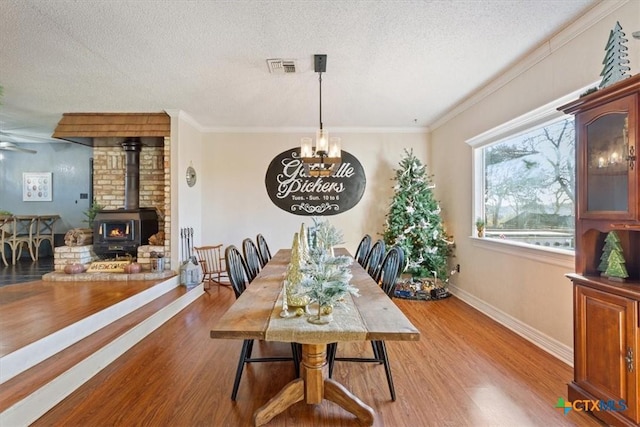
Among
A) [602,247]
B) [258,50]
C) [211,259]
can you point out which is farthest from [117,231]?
[602,247]

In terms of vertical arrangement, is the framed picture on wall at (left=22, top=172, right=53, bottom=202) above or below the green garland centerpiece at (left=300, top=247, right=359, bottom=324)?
above

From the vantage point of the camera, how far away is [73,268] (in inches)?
186

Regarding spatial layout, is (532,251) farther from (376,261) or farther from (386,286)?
(386,286)

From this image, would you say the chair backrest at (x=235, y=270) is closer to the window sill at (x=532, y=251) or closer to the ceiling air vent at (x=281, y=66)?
the ceiling air vent at (x=281, y=66)

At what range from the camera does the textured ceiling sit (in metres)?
2.31

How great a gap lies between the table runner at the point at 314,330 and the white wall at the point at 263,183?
4021 mm

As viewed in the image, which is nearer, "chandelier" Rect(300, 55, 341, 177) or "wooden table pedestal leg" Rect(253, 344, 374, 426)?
"wooden table pedestal leg" Rect(253, 344, 374, 426)

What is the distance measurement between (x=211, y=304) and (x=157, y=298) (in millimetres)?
685

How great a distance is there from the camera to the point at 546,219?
311 cm

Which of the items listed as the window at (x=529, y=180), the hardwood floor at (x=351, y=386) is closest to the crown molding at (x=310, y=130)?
the window at (x=529, y=180)

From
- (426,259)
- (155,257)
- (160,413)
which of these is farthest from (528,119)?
(155,257)

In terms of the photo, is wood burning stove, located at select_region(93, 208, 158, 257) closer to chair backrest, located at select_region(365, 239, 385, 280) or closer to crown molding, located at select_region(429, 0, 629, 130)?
chair backrest, located at select_region(365, 239, 385, 280)

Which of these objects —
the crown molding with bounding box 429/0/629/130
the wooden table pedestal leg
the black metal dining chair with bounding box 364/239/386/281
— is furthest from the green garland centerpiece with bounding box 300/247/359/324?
the crown molding with bounding box 429/0/629/130

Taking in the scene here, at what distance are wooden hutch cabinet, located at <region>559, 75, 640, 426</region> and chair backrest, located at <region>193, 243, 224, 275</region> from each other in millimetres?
4770
